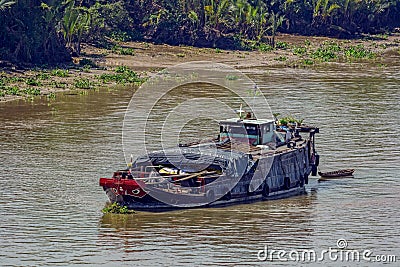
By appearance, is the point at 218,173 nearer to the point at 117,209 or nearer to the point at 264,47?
the point at 117,209

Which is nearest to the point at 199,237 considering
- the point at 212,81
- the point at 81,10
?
the point at 212,81

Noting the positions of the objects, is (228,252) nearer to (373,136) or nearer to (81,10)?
(373,136)

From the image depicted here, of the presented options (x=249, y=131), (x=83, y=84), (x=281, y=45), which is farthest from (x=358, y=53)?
(x=249, y=131)

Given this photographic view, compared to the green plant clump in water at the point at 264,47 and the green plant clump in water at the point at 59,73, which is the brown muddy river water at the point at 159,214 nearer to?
the green plant clump in water at the point at 59,73

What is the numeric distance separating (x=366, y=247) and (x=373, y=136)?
54.5 feet

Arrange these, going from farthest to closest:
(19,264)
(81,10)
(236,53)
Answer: (236,53) < (81,10) < (19,264)

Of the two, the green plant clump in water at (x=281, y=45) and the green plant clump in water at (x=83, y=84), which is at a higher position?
the green plant clump in water at (x=281, y=45)

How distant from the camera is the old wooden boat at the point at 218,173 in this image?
87.4 feet

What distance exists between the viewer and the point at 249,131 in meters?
30.8

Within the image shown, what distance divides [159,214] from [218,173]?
2.22 m

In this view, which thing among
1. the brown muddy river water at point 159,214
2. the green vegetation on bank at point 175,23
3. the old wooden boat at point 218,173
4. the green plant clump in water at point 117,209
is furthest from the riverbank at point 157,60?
the green plant clump in water at point 117,209

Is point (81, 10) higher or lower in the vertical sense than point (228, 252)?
higher

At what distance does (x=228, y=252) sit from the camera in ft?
76.6

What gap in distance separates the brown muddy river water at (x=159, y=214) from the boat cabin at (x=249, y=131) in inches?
92.6
